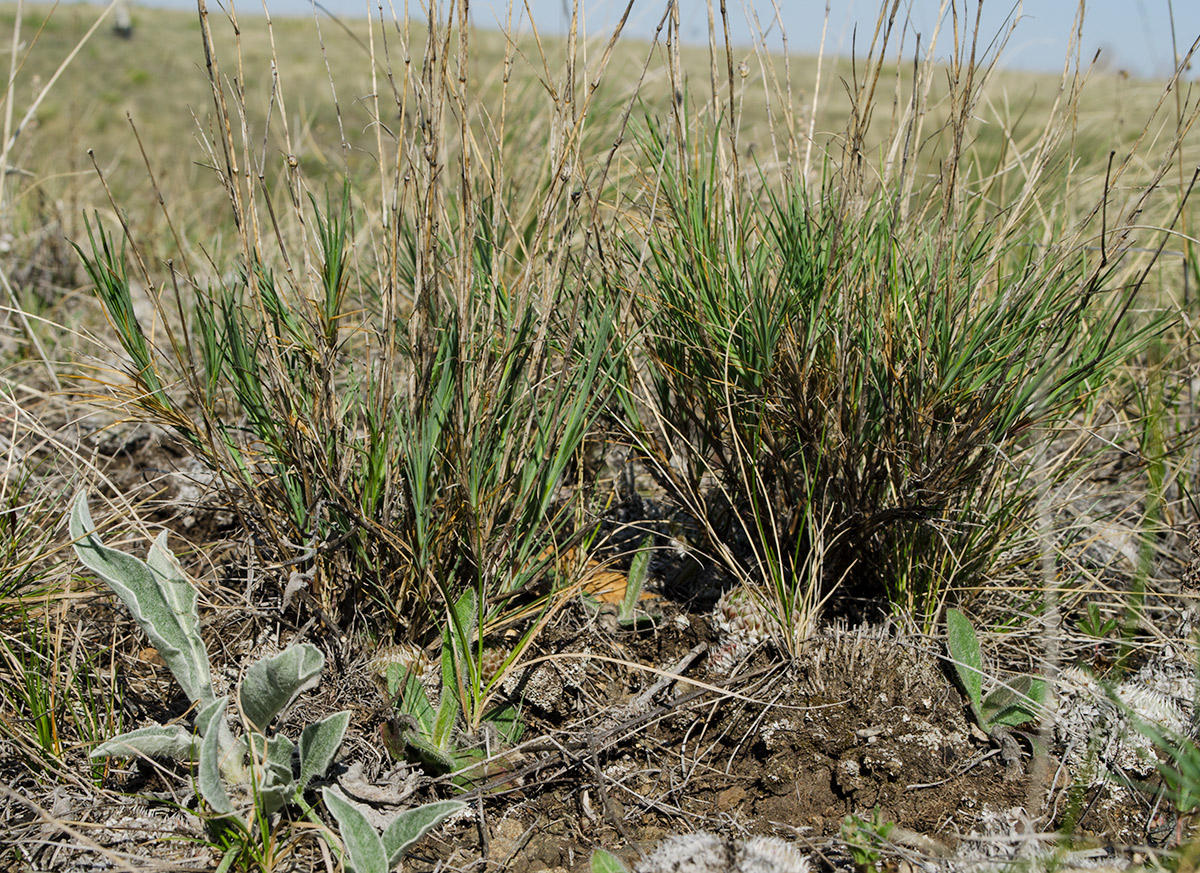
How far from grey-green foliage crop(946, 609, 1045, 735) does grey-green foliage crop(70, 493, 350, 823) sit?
34.0 inches

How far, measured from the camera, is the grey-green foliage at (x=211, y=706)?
1.00 metres

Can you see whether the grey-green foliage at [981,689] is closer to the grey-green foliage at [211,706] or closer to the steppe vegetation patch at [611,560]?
the steppe vegetation patch at [611,560]

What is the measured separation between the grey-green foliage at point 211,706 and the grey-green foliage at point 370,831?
0.32 feet

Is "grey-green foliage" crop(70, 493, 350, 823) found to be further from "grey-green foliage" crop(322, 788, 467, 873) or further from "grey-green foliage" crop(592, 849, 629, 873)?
"grey-green foliage" crop(592, 849, 629, 873)

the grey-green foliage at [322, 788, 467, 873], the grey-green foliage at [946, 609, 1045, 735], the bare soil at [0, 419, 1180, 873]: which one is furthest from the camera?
the grey-green foliage at [946, 609, 1045, 735]

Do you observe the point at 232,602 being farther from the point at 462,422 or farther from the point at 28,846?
the point at 462,422

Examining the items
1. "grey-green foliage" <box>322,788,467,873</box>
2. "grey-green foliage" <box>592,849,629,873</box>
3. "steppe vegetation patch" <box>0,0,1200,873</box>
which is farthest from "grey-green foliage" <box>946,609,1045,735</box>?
"grey-green foliage" <box>322,788,467,873</box>

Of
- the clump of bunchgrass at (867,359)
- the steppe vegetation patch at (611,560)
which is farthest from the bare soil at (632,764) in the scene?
the clump of bunchgrass at (867,359)

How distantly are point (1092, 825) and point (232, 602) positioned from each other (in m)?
1.31

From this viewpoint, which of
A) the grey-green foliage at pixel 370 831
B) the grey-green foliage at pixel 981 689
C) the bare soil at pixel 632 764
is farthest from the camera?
the grey-green foliage at pixel 981 689

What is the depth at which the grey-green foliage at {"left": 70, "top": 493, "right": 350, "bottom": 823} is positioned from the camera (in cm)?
100

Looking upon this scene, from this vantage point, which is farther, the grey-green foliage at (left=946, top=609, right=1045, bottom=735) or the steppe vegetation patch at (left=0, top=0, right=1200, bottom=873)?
the grey-green foliage at (left=946, top=609, right=1045, bottom=735)

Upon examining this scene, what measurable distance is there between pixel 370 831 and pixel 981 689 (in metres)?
0.88

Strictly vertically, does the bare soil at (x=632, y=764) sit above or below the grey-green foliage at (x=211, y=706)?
below
